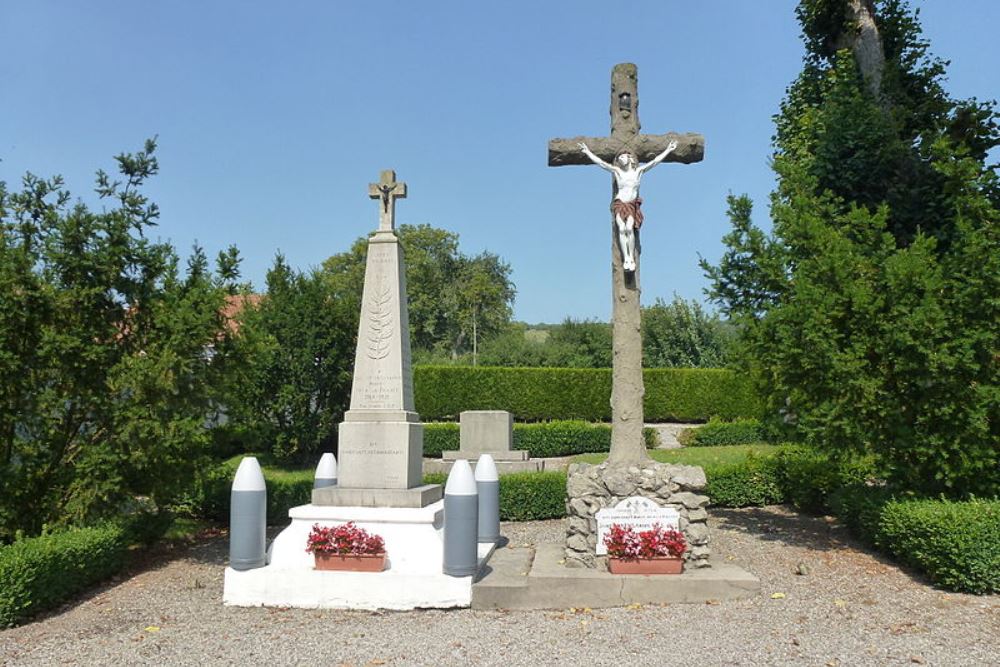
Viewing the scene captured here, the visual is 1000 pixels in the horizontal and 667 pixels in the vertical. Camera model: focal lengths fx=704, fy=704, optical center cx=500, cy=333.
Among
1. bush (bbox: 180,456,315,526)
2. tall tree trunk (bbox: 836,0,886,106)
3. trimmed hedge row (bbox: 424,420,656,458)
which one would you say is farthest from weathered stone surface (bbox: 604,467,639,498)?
tall tree trunk (bbox: 836,0,886,106)

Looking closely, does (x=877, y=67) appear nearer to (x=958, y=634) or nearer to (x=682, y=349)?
(x=958, y=634)

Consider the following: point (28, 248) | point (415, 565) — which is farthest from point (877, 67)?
point (28, 248)

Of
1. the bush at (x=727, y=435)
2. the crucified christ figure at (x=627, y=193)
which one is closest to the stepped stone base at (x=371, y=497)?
the crucified christ figure at (x=627, y=193)

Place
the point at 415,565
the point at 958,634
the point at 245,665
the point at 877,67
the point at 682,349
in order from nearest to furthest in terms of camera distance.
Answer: the point at 245,665 → the point at 958,634 → the point at 415,565 → the point at 877,67 → the point at 682,349

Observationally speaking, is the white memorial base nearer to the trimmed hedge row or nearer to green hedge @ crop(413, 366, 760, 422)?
the trimmed hedge row

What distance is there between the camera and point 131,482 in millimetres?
8133

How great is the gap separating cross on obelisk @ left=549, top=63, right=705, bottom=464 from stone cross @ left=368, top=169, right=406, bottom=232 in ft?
6.48

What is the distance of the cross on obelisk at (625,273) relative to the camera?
7.28 m

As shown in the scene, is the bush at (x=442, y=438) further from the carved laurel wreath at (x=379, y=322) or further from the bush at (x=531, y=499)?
the carved laurel wreath at (x=379, y=322)

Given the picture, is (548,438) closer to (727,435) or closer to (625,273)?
(727,435)

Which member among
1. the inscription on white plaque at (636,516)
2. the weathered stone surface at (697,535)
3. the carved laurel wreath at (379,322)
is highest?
the carved laurel wreath at (379,322)

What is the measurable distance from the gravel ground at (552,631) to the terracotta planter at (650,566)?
1.39 feet

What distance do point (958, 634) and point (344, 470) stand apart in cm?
592

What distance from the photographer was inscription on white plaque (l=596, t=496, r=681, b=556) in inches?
270
